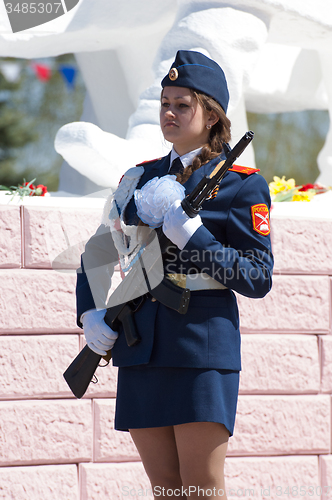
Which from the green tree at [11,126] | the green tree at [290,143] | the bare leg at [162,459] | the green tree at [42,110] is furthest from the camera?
the green tree at [11,126]

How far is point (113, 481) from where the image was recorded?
277cm

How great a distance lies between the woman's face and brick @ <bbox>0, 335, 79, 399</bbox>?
4.24ft

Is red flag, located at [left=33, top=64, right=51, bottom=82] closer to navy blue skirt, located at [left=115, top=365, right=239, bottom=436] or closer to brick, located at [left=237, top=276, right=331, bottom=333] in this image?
brick, located at [left=237, top=276, right=331, bottom=333]

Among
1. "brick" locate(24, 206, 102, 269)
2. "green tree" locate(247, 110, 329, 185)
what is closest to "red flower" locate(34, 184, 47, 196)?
"brick" locate(24, 206, 102, 269)

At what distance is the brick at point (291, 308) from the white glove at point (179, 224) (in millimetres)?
1354

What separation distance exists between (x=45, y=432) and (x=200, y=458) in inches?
50.2

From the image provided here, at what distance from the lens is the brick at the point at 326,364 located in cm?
300

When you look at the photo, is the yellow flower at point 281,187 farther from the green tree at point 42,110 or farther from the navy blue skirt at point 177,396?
the green tree at point 42,110

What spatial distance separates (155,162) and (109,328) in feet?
1.70

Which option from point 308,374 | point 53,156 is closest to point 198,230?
point 308,374

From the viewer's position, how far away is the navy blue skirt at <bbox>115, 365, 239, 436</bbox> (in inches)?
63.6

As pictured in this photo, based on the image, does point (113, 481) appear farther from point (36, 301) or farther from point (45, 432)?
point (36, 301)

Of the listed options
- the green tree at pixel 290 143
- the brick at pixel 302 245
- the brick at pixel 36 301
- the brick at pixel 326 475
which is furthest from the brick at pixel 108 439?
the green tree at pixel 290 143

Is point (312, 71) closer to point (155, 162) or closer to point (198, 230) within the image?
point (155, 162)
